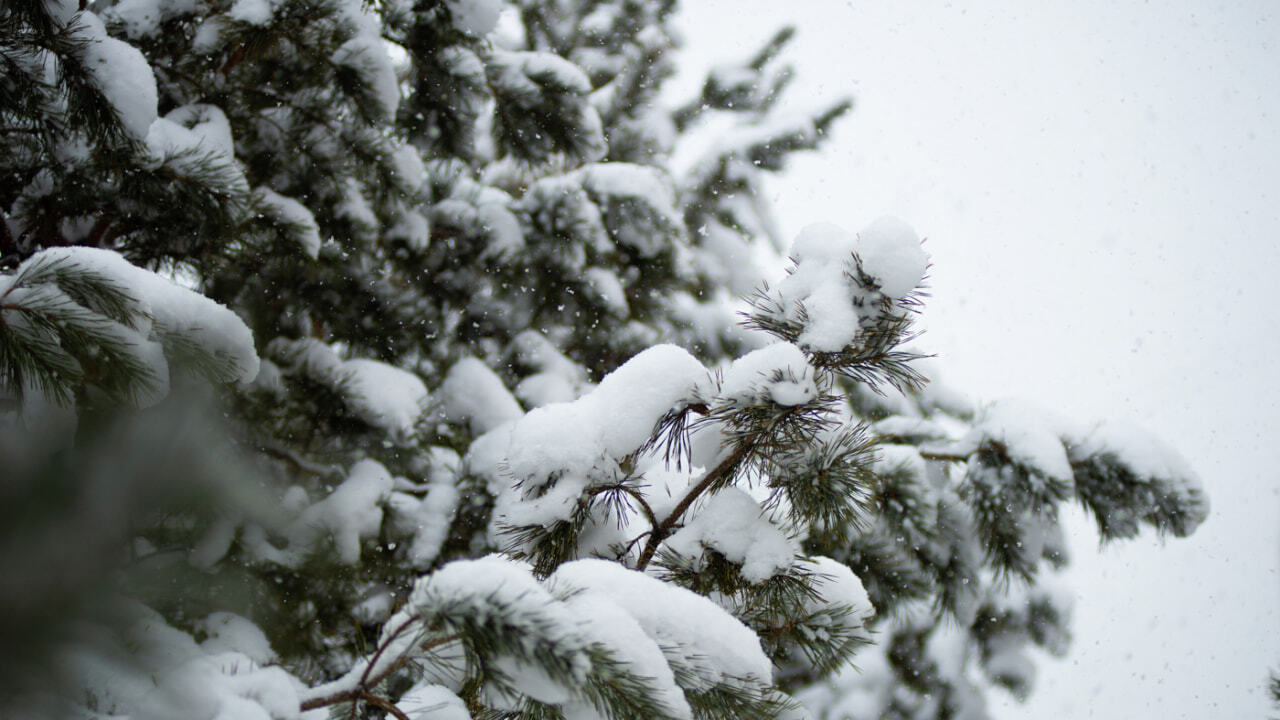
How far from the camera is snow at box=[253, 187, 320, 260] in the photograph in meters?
2.17

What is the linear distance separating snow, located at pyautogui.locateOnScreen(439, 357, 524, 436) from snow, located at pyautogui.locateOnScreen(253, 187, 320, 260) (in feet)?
2.44

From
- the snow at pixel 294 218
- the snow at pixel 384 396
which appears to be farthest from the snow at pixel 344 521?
the snow at pixel 294 218

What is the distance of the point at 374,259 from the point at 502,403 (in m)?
0.78

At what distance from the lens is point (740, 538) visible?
1032 millimetres

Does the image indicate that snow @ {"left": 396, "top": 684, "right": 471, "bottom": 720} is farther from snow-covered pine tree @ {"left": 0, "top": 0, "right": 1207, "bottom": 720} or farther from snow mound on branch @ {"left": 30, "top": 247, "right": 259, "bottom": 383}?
snow mound on branch @ {"left": 30, "top": 247, "right": 259, "bottom": 383}

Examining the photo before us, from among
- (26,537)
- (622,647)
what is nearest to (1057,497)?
(622,647)

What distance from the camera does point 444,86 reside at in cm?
263

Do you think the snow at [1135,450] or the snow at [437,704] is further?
the snow at [1135,450]

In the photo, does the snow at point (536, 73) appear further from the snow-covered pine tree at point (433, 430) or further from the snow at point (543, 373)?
the snow at point (543, 373)

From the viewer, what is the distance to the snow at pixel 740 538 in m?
1.02

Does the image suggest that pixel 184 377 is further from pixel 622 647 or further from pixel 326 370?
pixel 622 647

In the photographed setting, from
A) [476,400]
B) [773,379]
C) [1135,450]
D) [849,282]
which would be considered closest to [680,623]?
[773,379]

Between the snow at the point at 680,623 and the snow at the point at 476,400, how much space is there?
180cm

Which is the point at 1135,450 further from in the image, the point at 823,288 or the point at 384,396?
the point at 384,396
